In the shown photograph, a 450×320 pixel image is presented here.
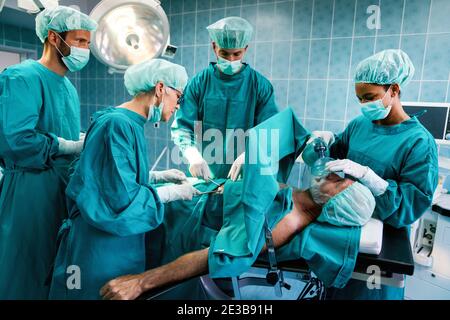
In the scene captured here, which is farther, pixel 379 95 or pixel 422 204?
pixel 379 95

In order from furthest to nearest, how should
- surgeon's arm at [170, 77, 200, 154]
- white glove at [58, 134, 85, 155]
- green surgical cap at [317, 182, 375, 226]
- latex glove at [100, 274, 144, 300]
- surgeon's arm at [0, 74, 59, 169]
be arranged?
surgeon's arm at [170, 77, 200, 154] < white glove at [58, 134, 85, 155] < surgeon's arm at [0, 74, 59, 169] < green surgical cap at [317, 182, 375, 226] < latex glove at [100, 274, 144, 300]

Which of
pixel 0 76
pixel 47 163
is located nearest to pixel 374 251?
pixel 47 163

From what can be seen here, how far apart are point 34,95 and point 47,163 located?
0.96ft

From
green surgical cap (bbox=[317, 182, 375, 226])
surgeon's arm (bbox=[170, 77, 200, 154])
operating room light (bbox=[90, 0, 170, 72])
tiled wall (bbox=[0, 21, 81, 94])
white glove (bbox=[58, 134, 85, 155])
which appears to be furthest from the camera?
tiled wall (bbox=[0, 21, 81, 94])

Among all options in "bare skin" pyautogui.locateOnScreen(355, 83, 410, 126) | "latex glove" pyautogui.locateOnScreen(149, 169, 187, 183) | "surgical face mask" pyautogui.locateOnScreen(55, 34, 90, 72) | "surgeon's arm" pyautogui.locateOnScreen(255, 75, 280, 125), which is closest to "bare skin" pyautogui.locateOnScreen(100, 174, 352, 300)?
"bare skin" pyautogui.locateOnScreen(355, 83, 410, 126)

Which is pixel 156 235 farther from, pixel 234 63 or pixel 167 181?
pixel 234 63

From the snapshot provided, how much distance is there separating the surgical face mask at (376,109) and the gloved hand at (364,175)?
0.25 metres

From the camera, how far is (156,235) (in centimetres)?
137

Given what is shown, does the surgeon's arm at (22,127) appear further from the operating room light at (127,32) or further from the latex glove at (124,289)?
the latex glove at (124,289)

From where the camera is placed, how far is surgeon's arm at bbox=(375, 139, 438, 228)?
111cm

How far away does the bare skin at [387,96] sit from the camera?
4.05ft

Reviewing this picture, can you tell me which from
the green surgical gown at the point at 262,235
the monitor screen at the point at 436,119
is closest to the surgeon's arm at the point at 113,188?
the green surgical gown at the point at 262,235

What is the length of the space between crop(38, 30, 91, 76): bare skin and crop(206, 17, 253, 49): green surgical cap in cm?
61

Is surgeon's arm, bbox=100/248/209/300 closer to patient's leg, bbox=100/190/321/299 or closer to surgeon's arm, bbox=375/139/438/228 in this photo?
patient's leg, bbox=100/190/321/299
